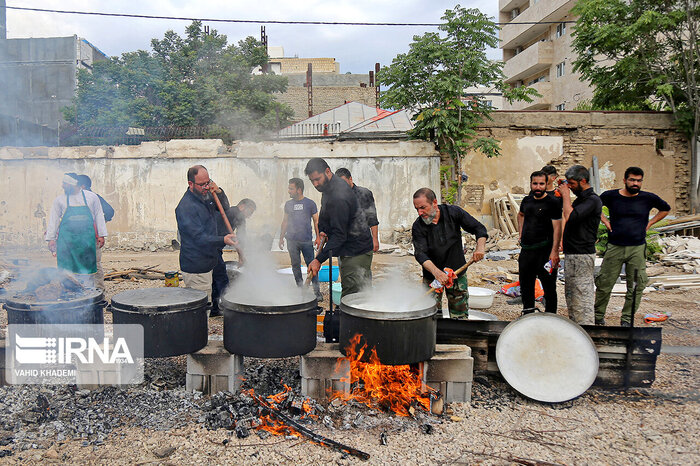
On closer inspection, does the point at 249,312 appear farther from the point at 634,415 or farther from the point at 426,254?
the point at 634,415

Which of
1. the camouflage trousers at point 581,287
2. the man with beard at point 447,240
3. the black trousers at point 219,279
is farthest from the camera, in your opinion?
the black trousers at point 219,279

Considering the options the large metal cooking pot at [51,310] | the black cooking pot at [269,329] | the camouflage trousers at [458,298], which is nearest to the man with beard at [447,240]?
the camouflage trousers at [458,298]

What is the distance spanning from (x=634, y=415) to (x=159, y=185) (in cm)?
1307

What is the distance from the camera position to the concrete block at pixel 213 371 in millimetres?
3727

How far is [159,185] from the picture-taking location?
13.7 metres

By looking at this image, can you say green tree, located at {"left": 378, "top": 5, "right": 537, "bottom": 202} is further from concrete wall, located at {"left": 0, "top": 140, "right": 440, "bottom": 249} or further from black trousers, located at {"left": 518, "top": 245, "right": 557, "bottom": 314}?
black trousers, located at {"left": 518, "top": 245, "right": 557, "bottom": 314}

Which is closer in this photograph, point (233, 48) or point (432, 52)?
point (432, 52)

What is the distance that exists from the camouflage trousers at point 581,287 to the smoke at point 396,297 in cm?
182

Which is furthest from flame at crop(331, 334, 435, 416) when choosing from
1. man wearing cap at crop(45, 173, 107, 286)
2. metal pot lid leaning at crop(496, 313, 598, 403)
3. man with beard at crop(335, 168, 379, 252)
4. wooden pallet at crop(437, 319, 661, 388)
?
man wearing cap at crop(45, 173, 107, 286)

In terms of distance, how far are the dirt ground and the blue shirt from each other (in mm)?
3275

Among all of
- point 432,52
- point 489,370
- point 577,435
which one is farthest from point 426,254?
point 432,52

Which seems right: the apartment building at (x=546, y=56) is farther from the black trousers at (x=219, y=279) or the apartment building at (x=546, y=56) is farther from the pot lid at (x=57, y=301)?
the pot lid at (x=57, y=301)

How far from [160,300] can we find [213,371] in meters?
0.71

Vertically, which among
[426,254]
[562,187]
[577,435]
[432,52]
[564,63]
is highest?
[564,63]
